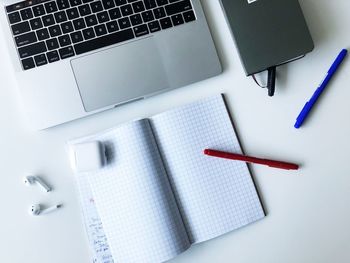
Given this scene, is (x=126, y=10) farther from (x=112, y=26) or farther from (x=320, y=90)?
(x=320, y=90)

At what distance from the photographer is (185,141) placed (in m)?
0.67

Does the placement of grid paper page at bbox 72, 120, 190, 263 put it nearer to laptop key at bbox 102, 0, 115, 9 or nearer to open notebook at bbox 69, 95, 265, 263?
open notebook at bbox 69, 95, 265, 263

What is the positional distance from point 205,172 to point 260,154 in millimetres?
100

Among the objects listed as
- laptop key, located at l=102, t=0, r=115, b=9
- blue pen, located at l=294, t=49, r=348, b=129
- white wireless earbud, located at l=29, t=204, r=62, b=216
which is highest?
laptop key, located at l=102, t=0, r=115, b=9

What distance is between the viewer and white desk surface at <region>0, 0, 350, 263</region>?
2.18 ft

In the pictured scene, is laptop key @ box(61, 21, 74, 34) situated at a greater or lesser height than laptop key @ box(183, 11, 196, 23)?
greater

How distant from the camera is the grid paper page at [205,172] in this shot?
2.18ft

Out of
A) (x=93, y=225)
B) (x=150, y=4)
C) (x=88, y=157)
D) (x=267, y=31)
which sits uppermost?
(x=150, y=4)

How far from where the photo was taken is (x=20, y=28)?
66cm

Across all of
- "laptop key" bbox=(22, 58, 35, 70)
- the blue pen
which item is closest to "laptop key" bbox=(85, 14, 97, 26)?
"laptop key" bbox=(22, 58, 35, 70)

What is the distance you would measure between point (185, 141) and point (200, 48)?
0.16m

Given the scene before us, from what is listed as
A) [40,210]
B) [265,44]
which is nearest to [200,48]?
[265,44]

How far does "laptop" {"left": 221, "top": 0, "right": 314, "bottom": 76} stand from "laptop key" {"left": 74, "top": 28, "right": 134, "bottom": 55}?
6.5 inches

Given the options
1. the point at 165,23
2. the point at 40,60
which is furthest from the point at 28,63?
the point at 165,23
